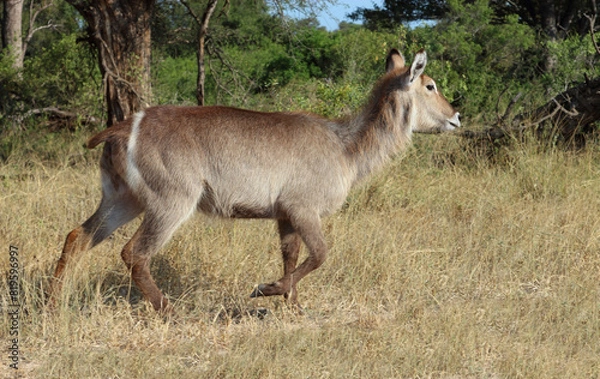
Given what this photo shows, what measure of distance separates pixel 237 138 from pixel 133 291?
1.26m

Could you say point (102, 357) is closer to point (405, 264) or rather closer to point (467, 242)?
point (405, 264)

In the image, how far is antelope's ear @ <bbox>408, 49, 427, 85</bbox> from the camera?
5266mm

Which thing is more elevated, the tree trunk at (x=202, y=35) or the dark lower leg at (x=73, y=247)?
the tree trunk at (x=202, y=35)

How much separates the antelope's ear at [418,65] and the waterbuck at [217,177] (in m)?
0.04

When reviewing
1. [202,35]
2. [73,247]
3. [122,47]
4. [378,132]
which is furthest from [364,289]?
[122,47]

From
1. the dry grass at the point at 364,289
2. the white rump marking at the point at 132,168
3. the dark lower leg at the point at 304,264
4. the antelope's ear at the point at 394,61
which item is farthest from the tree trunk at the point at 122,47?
the dark lower leg at the point at 304,264

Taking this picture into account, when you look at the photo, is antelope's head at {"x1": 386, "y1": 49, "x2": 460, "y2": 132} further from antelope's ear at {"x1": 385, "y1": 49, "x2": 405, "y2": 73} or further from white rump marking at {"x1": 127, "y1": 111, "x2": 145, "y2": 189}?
white rump marking at {"x1": 127, "y1": 111, "x2": 145, "y2": 189}

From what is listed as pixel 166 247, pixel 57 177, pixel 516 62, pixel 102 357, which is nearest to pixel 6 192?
pixel 57 177

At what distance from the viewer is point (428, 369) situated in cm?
393

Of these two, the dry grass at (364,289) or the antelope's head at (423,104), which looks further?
the antelope's head at (423,104)

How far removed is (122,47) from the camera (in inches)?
310

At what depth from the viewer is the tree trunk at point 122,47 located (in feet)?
25.0

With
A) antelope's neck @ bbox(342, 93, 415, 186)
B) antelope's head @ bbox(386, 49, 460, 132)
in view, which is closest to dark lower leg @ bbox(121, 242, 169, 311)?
antelope's neck @ bbox(342, 93, 415, 186)

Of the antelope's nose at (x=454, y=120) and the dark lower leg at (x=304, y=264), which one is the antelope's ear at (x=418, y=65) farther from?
the dark lower leg at (x=304, y=264)
